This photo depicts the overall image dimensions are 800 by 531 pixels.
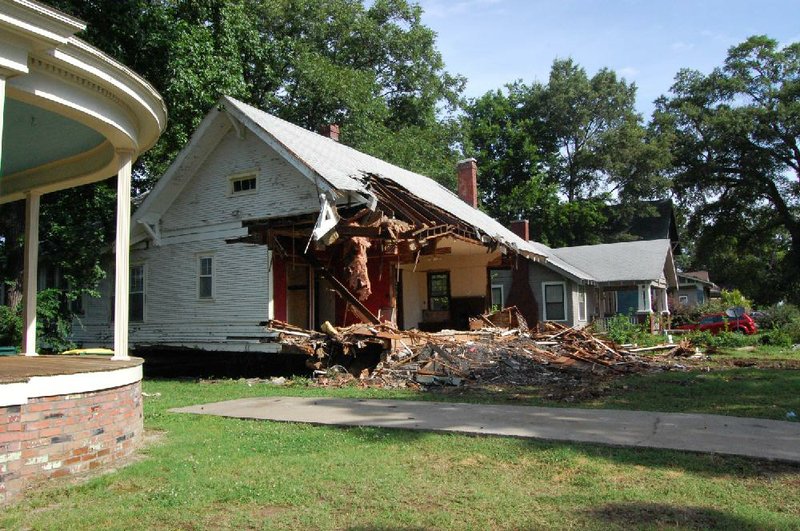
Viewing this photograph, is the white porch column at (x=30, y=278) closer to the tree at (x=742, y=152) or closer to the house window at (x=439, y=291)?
the house window at (x=439, y=291)

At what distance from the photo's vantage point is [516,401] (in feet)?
33.2

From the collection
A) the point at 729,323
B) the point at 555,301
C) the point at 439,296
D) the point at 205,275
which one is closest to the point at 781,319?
the point at 729,323

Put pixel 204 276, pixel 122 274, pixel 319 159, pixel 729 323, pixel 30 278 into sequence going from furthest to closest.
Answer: pixel 729 323 < pixel 204 276 < pixel 319 159 < pixel 30 278 < pixel 122 274

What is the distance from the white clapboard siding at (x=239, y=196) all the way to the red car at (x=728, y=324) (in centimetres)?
2136

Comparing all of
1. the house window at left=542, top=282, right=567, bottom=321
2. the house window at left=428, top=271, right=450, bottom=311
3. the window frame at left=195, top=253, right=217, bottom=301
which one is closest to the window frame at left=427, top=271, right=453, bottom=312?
the house window at left=428, top=271, right=450, bottom=311

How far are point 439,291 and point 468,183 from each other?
6.13 metres

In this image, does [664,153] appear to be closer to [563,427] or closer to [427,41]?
[427,41]

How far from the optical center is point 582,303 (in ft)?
98.5

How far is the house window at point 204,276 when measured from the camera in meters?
17.2

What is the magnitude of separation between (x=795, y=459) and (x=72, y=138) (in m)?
8.75

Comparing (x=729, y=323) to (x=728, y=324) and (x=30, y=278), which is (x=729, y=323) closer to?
(x=728, y=324)

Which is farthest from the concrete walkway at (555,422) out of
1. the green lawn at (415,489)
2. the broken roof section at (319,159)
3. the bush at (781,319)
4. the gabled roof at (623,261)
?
the gabled roof at (623,261)

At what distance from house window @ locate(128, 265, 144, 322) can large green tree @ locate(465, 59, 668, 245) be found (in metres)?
33.1

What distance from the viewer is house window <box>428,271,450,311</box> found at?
2269cm
